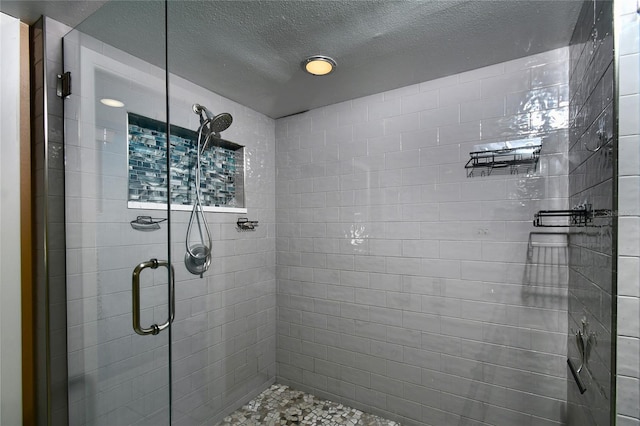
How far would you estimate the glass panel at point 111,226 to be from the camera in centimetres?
135

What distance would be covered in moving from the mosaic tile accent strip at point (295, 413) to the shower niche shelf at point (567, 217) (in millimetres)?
1536

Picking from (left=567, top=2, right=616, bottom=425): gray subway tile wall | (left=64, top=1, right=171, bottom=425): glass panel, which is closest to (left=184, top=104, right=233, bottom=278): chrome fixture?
(left=64, top=1, right=171, bottom=425): glass panel

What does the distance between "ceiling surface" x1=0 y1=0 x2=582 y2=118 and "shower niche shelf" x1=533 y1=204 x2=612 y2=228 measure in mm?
815

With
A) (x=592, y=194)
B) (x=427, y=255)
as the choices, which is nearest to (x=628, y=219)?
(x=592, y=194)

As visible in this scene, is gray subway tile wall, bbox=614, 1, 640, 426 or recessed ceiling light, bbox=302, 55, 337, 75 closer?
gray subway tile wall, bbox=614, 1, 640, 426

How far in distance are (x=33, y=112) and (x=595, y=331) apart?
251cm

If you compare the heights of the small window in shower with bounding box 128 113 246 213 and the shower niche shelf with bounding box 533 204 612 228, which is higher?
the small window in shower with bounding box 128 113 246 213

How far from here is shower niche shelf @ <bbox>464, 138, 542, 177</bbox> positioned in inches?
59.9

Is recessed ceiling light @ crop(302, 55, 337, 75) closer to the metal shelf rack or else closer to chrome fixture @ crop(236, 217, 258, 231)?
the metal shelf rack

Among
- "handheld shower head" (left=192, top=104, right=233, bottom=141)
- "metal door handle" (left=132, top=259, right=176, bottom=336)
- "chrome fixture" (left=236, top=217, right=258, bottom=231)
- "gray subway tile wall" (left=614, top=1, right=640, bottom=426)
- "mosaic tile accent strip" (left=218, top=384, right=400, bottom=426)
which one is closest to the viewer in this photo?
"gray subway tile wall" (left=614, top=1, right=640, bottom=426)

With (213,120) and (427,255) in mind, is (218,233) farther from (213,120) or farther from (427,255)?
(427,255)

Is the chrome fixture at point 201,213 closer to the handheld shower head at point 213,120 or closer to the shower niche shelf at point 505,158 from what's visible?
the handheld shower head at point 213,120

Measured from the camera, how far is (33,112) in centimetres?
138

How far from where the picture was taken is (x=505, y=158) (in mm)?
1599
